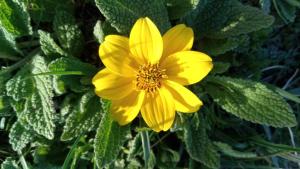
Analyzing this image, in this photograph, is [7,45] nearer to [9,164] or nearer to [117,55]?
[9,164]

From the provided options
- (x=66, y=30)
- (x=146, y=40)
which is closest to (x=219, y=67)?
(x=146, y=40)

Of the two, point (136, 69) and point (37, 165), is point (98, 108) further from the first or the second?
point (37, 165)

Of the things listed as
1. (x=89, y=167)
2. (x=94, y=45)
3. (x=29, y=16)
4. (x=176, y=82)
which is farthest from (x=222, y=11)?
(x=89, y=167)

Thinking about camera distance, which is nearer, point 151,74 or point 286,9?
point 151,74

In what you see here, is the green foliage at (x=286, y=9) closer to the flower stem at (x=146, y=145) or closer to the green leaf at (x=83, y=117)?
the flower stem at (x=146, y=145)

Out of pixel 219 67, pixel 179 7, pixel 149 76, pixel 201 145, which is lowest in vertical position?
pixel 201 145

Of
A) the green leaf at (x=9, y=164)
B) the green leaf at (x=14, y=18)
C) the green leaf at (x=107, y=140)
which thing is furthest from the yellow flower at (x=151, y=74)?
the green leaf at (x=9, y=164)
